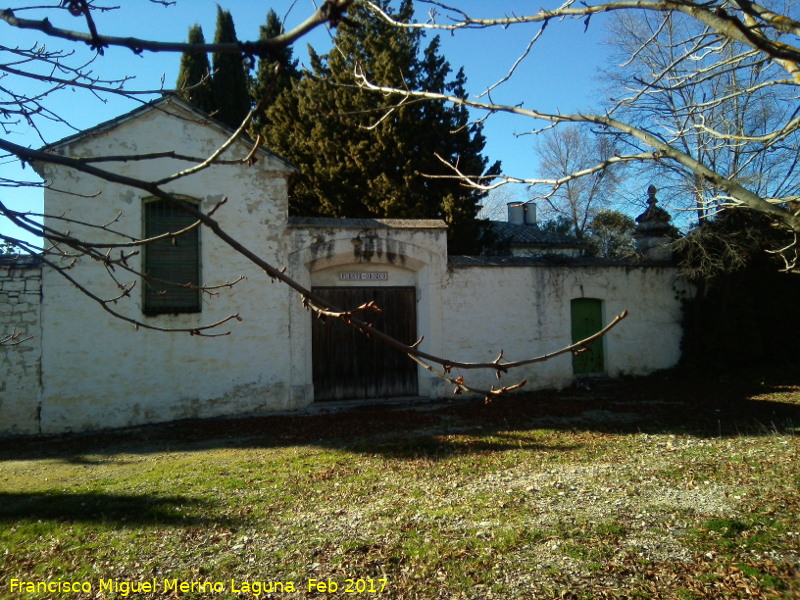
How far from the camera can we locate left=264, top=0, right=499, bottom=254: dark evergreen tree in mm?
16188

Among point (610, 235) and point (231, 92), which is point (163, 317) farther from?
point (610, 235)

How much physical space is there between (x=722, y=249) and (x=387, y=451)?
1082 cm

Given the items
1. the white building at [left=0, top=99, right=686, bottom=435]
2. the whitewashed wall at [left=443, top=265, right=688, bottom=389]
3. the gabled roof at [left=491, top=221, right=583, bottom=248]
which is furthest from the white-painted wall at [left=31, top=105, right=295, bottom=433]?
the gabled roof at [left=491, top=221, right=583, bottom=248]

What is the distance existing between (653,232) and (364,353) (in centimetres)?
838

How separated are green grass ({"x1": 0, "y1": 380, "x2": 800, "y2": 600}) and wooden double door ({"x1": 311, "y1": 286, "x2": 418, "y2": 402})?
8.62 feet

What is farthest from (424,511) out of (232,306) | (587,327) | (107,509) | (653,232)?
(653,232)

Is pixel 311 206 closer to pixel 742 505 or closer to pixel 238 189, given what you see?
pixel 238 189

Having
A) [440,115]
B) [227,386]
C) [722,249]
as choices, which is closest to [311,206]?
[440,115]

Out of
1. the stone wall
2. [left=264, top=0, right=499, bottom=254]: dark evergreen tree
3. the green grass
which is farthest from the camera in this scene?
[left=264, top=0, right=499, bottom=254]: dark evergreen tree

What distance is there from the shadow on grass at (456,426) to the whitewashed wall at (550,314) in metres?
1.02

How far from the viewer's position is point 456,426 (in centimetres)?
933

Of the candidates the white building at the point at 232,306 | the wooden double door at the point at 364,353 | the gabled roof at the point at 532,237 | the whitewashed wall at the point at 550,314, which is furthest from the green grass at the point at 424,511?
the gabled roof at the point at 532,237

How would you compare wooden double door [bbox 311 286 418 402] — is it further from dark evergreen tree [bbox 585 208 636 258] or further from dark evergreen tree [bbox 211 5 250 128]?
dark evergreen tree [bbox 585 208 636 258]

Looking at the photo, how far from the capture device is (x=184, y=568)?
166 inches
